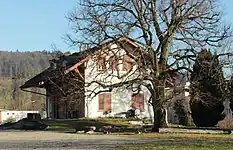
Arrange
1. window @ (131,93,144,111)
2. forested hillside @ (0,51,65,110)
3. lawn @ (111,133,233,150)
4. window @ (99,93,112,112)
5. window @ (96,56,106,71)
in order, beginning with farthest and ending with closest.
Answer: forested hillside @ (0,51,65,110) < window @ (131,93,144,111) < window @ (99,93,112,112) < window @ (96,56,106,71) < lawn @ (111,133,233,150)

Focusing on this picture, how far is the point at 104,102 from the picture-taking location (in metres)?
51.6

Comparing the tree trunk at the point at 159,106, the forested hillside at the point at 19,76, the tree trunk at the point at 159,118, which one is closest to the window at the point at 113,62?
the tree trunk at the point at 159,106

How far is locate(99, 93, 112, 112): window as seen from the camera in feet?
169

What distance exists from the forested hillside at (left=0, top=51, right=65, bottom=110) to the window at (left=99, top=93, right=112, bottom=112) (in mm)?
26592

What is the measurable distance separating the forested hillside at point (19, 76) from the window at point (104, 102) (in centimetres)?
2659

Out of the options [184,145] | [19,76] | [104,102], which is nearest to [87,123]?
Result: [104,102]

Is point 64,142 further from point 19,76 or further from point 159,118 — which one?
point 19,76

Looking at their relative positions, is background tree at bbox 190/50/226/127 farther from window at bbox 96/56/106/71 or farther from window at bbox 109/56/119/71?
window at bbox 96/56/106/71

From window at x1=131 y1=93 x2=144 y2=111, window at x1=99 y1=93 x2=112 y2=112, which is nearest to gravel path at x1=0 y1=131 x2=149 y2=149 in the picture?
window at x1=99 y1=93 x2=112 y2=112

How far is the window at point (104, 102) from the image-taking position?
51438 millimetres

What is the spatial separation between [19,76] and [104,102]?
3977cm

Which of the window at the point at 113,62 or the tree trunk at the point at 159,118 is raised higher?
the window at the point at 113,62

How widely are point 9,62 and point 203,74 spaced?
84.6 m

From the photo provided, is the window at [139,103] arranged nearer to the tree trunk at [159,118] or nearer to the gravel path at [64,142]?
the tree trunk at [159,118]
